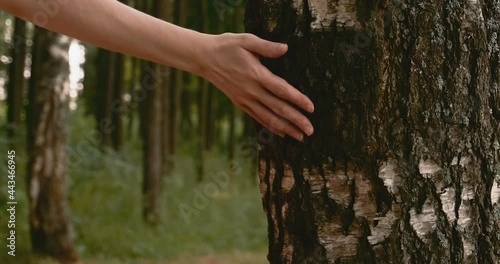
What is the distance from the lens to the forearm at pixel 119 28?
181 cm

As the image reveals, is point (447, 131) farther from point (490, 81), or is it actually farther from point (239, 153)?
point (239, 153)

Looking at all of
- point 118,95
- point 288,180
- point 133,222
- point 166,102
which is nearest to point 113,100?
point 118,95

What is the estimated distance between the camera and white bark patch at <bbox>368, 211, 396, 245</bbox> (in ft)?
5.83

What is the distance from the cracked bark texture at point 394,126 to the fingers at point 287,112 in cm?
5

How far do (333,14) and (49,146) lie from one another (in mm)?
6140

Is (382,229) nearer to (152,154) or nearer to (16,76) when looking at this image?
(152,154)

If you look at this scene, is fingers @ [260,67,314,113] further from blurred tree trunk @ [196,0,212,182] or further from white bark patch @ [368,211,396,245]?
blurred tree trunk @ [196,0,212,182]

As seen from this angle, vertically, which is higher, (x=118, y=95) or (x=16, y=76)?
(x=16, y=76)

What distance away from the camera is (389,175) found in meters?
1.77

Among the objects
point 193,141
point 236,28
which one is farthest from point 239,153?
point 236,28

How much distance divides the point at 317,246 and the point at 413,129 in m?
0.42

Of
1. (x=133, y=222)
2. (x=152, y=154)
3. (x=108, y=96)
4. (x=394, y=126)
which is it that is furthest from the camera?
(x=108, y=96)

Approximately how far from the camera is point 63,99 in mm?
7406

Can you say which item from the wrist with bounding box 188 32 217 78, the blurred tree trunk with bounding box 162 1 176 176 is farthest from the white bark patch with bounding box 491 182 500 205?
the blurred tree trunk with bounding box 162 1 176 176
